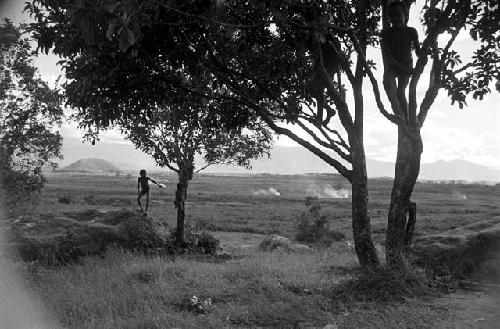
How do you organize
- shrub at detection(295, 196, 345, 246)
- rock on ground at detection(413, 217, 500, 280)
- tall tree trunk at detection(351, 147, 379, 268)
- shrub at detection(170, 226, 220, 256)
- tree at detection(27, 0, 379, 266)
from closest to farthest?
tree at detection(27, 0, 379, 266) → tall tree trunk at detection(351, 147, 379, 268) → rock on ground at detection(413, 217, 500, 280) → shrub at detection(170, 226, 220, 256) → shrub at detection(295, 196, 345, 246)

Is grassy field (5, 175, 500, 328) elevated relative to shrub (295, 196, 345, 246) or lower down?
elevated

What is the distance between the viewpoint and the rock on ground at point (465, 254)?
10969mm

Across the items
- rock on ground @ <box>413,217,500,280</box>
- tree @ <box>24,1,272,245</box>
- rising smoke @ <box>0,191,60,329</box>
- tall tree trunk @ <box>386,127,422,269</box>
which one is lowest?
rising smoke @ <box>0,191,60,329</box>

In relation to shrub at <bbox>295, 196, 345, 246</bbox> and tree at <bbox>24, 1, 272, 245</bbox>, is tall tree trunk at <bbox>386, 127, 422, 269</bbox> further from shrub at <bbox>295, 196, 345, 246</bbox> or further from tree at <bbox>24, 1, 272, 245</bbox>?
shrub at <bbox>295, 196, 345, 246</bbox>

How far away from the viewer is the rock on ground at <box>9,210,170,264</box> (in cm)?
1334

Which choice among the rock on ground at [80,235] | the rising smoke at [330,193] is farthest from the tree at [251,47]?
the rising smoke at [330,193]

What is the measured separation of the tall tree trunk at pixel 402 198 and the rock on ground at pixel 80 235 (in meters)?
8.64

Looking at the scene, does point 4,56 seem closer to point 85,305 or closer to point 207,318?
point 85,305

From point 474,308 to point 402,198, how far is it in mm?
2477

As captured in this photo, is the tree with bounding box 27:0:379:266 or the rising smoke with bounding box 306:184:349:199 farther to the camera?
the rising smoke with bounding box 306:184:349:199

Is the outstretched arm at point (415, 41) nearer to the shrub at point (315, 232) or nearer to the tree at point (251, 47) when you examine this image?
the tree at point (251, 47)

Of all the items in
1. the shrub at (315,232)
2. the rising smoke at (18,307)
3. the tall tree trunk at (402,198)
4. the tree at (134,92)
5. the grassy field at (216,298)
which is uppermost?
the tree at (134,92)

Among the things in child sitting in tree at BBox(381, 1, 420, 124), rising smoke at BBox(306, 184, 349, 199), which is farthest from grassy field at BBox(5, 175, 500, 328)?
rising smoke at BBox(306, 184, 349, 199)

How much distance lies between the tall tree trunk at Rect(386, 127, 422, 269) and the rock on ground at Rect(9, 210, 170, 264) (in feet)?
28.4
